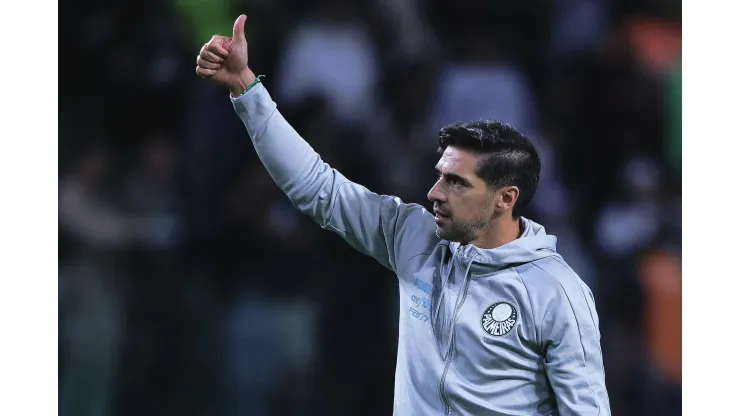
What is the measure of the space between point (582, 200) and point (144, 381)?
1.79 metres

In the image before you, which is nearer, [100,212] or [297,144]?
[297,144]

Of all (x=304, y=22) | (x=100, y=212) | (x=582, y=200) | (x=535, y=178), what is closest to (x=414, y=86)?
(x=304, y=22)

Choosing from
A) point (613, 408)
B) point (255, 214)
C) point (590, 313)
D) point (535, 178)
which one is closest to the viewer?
point (590, 313)

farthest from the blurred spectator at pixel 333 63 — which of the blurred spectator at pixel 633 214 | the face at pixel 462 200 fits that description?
the face at pixel 462 200

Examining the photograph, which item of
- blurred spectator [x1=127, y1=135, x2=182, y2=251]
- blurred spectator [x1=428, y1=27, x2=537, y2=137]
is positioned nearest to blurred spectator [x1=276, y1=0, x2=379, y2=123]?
blurred spectator [x1=428, y1=27, x2=537, y2=137]

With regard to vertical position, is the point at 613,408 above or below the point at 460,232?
below

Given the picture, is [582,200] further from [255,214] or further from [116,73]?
[116,73]

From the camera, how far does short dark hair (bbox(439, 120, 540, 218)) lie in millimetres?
1971

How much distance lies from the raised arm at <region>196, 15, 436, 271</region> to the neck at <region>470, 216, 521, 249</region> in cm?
12

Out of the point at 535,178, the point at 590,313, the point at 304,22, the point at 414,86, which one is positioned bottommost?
the point at 590,313

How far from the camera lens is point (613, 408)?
11.0ft

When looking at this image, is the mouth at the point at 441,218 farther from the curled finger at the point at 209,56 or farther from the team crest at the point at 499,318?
the curled finger at the point at 209,56

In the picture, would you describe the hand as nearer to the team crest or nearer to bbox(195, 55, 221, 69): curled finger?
bbox(195, 55, 221, 69): curled finger

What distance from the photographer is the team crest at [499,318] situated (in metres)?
1.89
